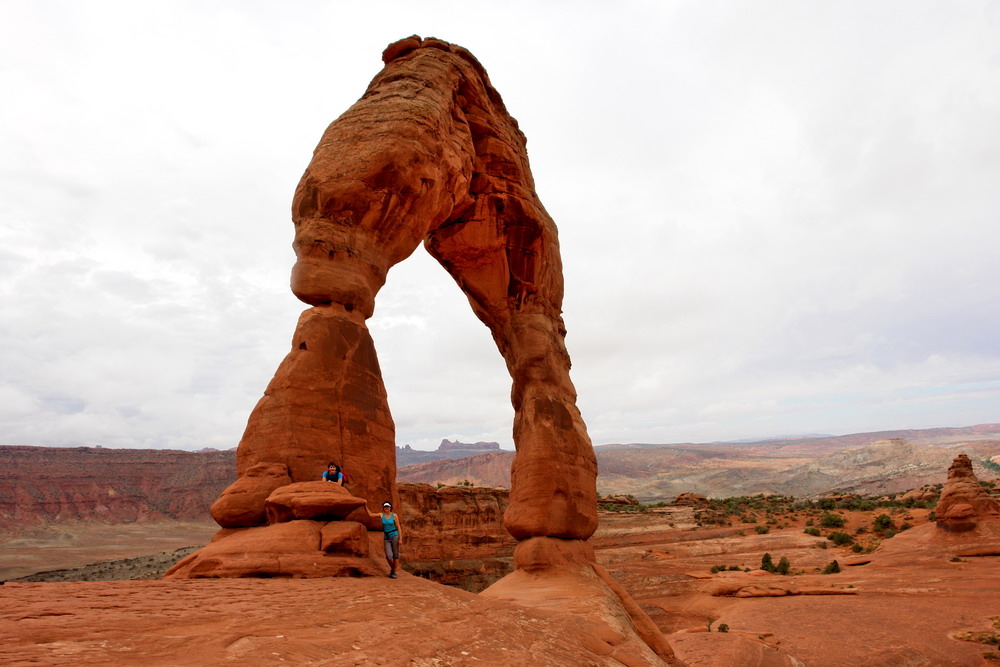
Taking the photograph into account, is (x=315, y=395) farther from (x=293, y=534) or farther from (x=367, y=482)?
(x=293, y=534)

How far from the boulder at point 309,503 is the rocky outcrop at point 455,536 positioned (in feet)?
61.5

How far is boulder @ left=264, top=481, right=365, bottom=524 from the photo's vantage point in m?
6.38

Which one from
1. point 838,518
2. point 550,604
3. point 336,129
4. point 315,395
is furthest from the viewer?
point 838,518

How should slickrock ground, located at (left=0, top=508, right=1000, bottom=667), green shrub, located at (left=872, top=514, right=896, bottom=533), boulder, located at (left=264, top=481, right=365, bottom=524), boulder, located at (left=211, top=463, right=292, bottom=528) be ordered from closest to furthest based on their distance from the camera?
slickrock ground, located at (left=0, top=508, right=1000, bottom=667), boulder, located at (left=264, top=481, right=365, bottom=524), boulder, located at (left=211, top=463, right=292, bottom=528), green shrub, located at (left=872, top=514, right=896, bottom=533)

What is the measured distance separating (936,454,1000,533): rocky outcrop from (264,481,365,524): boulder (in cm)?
→ 2553

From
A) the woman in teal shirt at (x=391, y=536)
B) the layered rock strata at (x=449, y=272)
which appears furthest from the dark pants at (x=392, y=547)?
the layered rock strata at (x=449, y=272)

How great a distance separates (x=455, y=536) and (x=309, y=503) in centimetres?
2174

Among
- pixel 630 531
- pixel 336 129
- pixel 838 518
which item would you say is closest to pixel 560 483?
pixel 336 129

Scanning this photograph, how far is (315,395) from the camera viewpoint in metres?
7.82

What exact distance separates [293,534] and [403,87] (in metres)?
8.82

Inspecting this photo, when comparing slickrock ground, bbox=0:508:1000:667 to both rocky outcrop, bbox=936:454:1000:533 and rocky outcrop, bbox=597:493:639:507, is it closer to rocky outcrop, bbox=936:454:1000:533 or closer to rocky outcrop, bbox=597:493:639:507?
rocky outcrop, bbox=936:454:1000:533

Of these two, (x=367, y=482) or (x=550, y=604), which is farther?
(x=550, y=604)

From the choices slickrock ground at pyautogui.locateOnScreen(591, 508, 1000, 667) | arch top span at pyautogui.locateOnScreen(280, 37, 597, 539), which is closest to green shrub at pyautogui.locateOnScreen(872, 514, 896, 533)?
slickrock ground at pyautogui.locateOnScreen(591, 508, 1000, 667)

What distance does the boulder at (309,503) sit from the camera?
6383 mm
